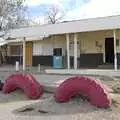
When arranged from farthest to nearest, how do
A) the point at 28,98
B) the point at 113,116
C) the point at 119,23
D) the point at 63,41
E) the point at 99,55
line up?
the point at 63,41 → the point at 99,55 → the point at 119,23 → the point at 28,98 → the point at 113,116

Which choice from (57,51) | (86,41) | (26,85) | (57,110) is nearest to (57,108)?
(57,110)

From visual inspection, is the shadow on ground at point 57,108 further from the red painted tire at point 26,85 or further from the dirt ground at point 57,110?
the red painted tire at point 26,85

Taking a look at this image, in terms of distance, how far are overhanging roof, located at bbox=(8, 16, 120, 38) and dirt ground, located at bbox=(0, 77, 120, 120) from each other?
36.1ft

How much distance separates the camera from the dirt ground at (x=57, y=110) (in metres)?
10.6

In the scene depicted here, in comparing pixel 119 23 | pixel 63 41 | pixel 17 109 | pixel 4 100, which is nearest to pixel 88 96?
pixel 17 109

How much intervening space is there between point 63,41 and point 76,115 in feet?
67.2

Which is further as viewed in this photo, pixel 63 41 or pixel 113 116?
pixel 63 41

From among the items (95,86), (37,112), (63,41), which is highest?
(63,41)

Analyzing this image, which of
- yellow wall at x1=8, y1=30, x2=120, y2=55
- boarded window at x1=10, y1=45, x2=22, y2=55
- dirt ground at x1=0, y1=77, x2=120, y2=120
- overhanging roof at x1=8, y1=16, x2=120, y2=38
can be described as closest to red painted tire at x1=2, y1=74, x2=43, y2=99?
dirt ground at x1=0, y1=77, x2=120, y2=120

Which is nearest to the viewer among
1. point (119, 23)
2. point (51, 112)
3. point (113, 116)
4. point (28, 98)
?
point (113, 116)

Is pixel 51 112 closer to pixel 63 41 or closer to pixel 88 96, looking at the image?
pixel 88 96

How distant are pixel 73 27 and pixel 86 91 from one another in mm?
14565

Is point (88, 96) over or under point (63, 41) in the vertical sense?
under

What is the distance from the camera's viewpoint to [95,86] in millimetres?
11641
